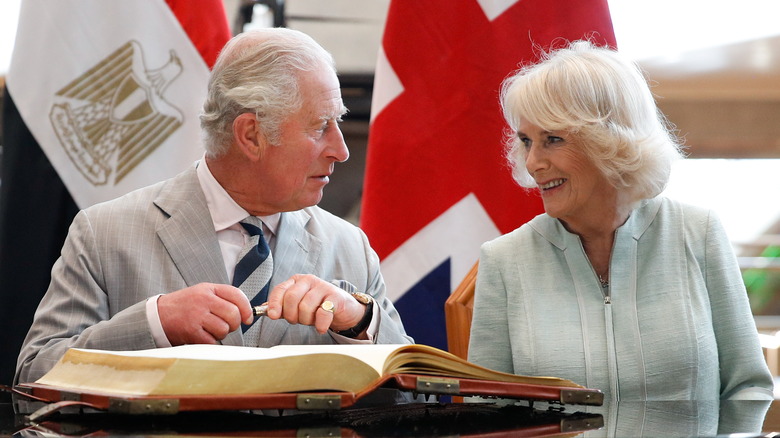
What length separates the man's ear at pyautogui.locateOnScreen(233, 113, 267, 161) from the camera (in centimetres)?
169

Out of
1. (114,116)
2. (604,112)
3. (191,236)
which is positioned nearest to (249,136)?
(191,236)

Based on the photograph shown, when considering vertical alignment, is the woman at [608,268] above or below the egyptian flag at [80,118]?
below

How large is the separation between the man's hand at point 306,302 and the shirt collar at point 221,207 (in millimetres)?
364

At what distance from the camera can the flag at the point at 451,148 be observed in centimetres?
214

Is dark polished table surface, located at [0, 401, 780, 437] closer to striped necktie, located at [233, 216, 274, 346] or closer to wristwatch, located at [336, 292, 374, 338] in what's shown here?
wristwatch, located at [336, 292, 374, 338]

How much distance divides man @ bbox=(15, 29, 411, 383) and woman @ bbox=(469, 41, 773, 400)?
0.26m

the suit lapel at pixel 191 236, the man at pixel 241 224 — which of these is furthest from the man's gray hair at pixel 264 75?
the suit lapel at pixel 191 236

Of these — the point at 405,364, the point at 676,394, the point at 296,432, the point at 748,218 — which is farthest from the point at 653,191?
Answer: the point at 748,218

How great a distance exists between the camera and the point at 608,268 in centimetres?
174

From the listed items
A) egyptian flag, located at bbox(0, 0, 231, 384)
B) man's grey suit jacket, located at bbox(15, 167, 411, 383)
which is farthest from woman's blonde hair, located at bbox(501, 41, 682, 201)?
egyptian flag, located at bbox(0, 0, 231, 384)

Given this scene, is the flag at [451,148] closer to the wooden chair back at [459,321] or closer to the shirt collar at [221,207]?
the wooden chair back at [459,321]

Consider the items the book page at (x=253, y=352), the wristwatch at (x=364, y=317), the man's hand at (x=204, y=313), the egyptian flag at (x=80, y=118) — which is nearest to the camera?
the book page at (x=253, y=352)

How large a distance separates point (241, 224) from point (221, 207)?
0.05 meters

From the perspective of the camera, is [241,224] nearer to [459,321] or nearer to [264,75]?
[264,75]
